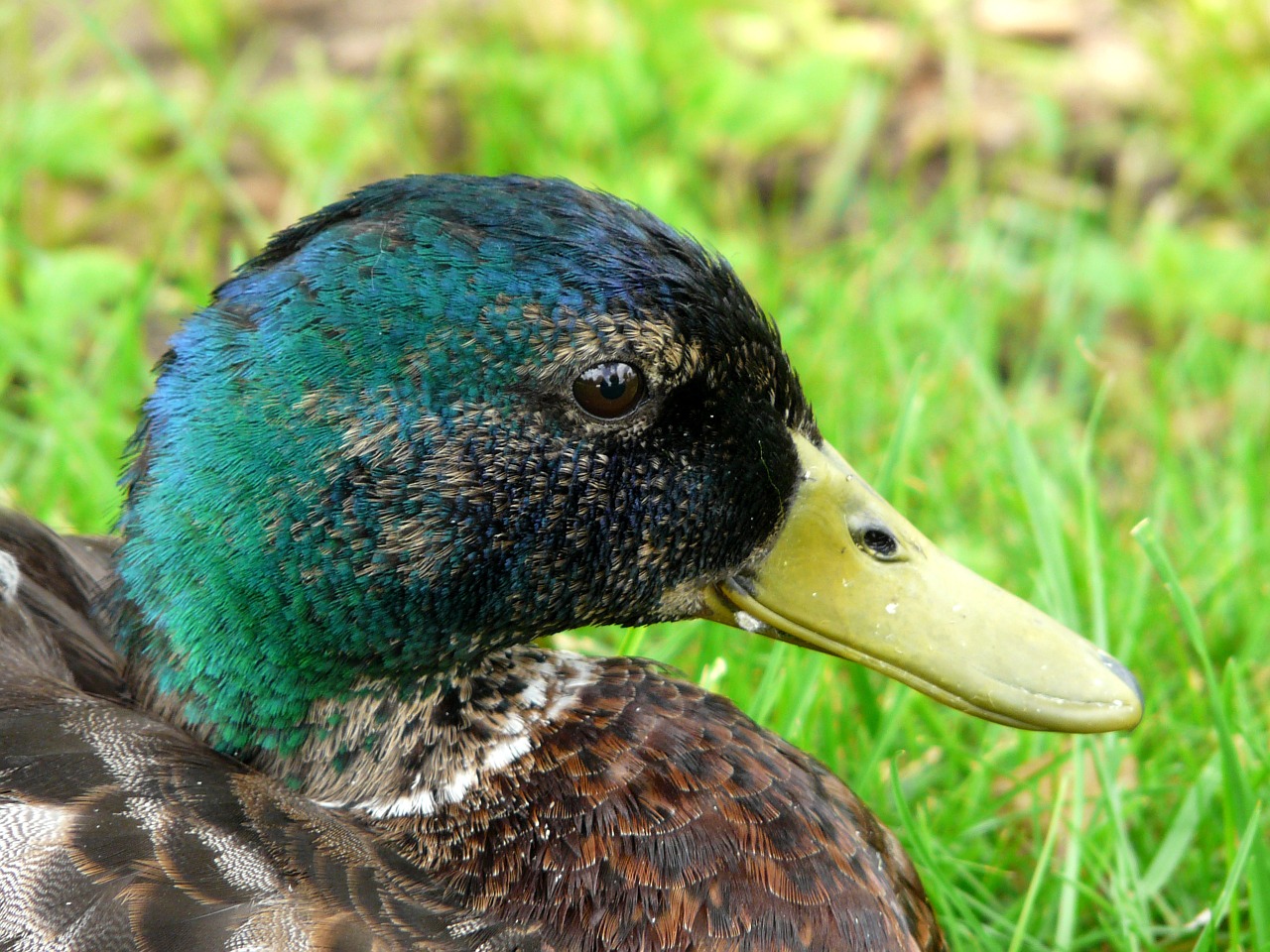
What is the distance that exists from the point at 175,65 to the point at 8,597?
9.80ft

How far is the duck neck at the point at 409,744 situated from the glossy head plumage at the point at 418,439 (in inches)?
1.5

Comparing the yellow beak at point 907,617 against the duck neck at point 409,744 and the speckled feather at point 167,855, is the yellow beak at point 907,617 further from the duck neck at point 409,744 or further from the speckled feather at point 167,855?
the speckled feather at point 167,855

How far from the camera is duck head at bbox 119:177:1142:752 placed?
5.50 ft

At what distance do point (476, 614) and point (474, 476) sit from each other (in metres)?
0.18

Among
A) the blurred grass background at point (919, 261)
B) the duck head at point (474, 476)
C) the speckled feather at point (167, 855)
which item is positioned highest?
the duck head at point (474, 476)

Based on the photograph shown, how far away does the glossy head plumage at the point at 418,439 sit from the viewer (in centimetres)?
168

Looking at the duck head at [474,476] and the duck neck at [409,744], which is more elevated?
the duck head at [474,476]

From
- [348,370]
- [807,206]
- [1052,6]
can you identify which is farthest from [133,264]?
[1052,6]

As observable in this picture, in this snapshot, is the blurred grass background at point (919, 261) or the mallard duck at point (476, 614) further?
the blurred grass background at point (919, 261)

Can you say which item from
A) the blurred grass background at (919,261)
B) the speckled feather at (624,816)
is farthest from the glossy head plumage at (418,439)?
the blurred grass background at (919,261)

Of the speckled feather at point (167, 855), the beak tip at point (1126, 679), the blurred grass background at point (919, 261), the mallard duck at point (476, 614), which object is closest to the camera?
the speckled feather at point (167, 855)

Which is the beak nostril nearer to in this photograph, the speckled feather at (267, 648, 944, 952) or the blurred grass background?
the speckled feather at (267, 648, 944, 952)

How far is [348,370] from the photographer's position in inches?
65.8

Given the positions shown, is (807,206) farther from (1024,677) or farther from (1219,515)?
(1024,677)
